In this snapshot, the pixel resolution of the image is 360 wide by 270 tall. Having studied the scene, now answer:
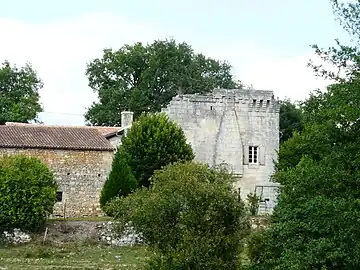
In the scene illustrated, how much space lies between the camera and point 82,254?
33.0m

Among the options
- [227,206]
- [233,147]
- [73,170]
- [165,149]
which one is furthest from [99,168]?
[227,206]

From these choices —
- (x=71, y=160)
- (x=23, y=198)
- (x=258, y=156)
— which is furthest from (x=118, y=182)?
(x=258, y=156)

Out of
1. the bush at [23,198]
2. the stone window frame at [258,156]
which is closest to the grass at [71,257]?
the bush at [23,198]

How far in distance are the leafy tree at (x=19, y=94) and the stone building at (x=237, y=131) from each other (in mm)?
20169

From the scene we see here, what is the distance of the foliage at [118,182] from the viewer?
40531 millimetres

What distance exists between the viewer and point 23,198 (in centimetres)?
3697

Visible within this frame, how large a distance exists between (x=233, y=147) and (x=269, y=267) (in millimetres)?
26931

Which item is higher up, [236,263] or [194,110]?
[194,110]

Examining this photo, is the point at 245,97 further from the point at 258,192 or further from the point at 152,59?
the point at 152,59

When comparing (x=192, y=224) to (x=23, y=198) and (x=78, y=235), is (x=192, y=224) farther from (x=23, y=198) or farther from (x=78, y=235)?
(x=23, y=198)

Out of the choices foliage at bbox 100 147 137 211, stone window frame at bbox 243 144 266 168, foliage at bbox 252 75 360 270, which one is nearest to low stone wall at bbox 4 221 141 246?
foliage at bbox 100 147 137 211

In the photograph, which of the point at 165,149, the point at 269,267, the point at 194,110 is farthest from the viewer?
the point at 194,110

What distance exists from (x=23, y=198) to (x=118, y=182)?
570 cm

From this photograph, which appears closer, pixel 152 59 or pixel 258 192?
pixel 258 192
